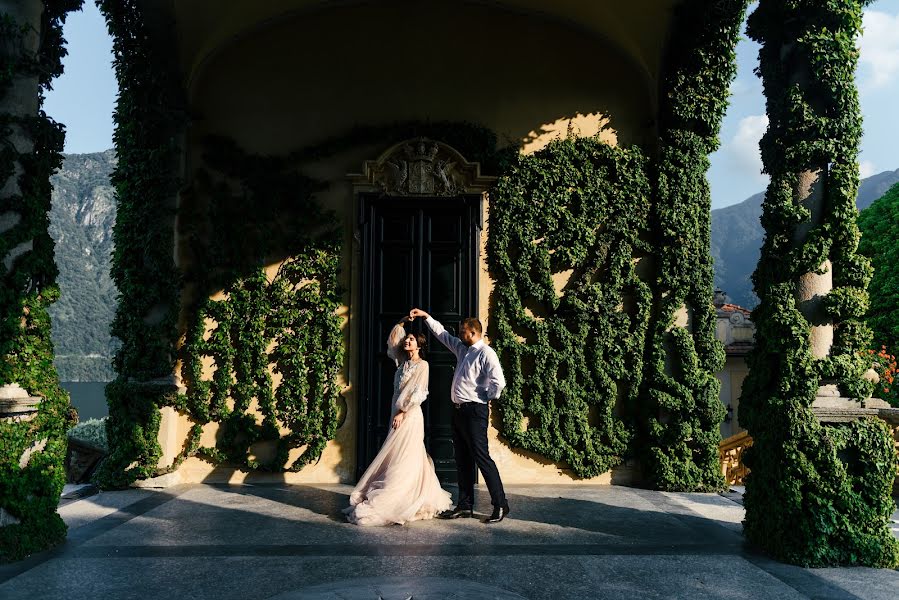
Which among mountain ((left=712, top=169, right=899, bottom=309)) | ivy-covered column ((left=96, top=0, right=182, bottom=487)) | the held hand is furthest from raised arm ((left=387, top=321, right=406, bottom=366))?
mountain ((left=712, top=169, right=899, bottom=309))

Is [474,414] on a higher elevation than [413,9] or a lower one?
lower

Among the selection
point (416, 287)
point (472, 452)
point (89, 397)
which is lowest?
point (89, 397)

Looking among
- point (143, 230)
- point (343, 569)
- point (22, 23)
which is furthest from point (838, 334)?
point (143, 230)

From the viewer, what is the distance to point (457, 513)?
634 centimetres

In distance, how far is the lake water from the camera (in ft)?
194

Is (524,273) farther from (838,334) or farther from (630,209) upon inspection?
(838,334)

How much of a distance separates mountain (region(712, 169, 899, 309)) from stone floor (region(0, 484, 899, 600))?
353 ft

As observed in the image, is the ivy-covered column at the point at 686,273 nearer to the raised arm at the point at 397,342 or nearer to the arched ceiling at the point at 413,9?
Answer: the arched ceiling at the point at 413,9

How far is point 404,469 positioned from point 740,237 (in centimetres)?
14768

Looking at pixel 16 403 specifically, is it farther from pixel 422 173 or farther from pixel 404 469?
pixel 422 173

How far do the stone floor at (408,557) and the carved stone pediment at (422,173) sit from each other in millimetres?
3910

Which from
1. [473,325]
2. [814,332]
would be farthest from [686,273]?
[473,325]

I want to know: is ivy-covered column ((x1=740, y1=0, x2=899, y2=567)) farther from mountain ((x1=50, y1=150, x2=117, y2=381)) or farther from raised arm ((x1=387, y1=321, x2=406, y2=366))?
mountain ((x1=50, y1=150, x2=117, y2=381))

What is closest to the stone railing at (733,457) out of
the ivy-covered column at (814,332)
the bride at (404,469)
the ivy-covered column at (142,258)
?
the ivy-covered column at (814,332)
